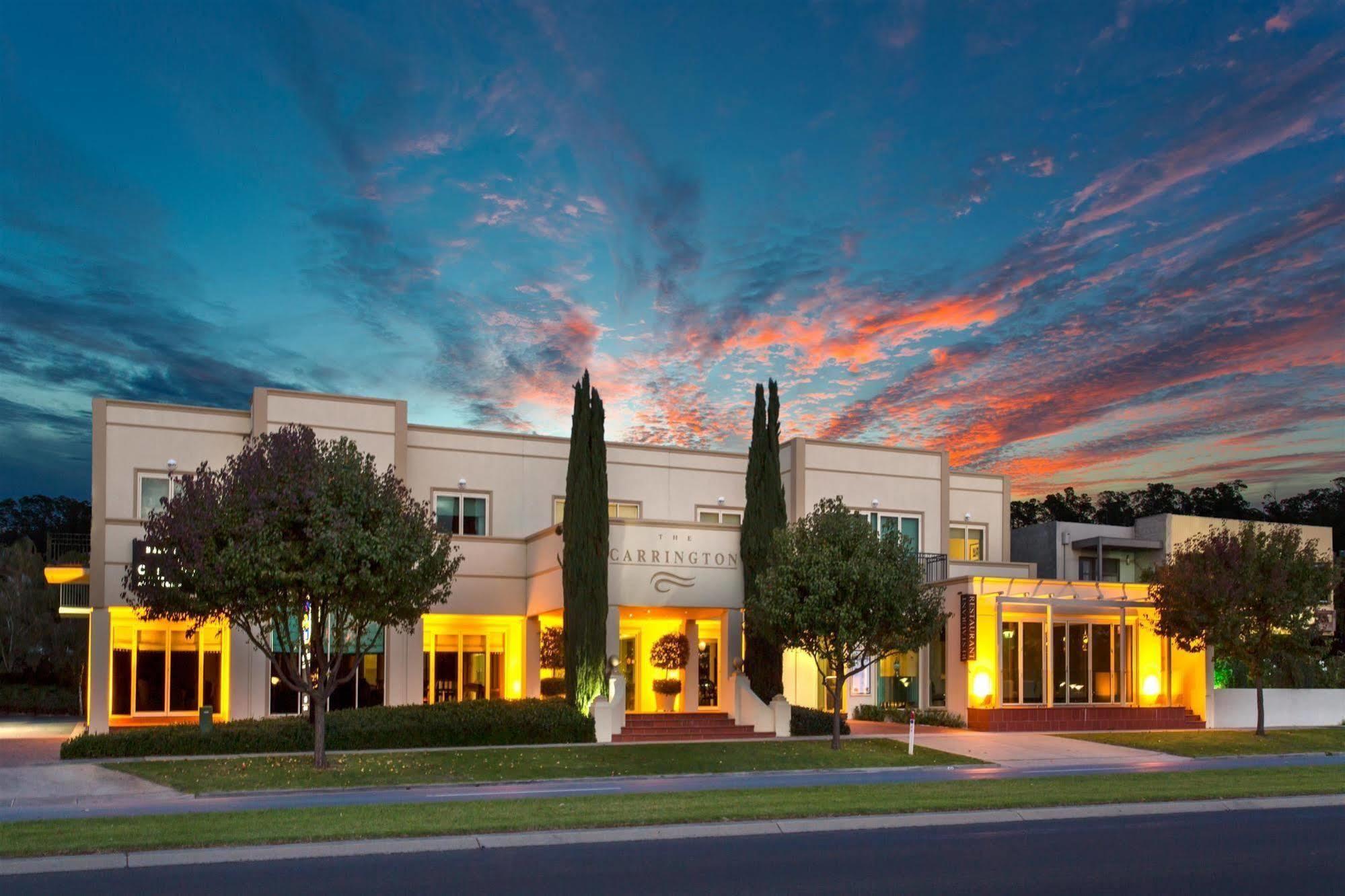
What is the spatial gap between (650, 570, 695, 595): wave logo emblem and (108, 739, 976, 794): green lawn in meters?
5.59

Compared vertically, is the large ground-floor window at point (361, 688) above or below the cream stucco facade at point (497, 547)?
below

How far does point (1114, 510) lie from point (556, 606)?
7379cm

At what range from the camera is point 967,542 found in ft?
145

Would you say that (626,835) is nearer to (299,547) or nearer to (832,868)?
(832,868)

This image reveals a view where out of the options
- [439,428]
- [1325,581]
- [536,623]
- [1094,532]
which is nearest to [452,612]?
[536,623]

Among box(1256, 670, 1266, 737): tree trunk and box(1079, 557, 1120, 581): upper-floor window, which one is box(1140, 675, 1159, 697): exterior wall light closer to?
box(1256, 670, 1266, 737): tree trunk

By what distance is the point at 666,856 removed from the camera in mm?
14945

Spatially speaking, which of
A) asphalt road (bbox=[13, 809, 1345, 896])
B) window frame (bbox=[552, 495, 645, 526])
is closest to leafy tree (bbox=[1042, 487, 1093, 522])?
window frame (bbox=[552, 495, 645, 526])

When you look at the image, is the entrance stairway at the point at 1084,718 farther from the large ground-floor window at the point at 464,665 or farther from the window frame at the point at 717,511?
the large ground-floor window at the point at 464,665

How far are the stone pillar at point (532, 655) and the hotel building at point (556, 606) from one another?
0.06 m

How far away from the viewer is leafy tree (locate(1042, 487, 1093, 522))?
307 feet

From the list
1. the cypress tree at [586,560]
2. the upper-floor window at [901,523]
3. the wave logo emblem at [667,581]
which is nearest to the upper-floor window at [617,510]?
the wave logo emblem at [667,581]

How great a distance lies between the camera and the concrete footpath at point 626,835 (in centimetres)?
1445

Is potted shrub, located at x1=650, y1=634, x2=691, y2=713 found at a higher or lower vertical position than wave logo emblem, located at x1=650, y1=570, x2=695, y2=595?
lower
